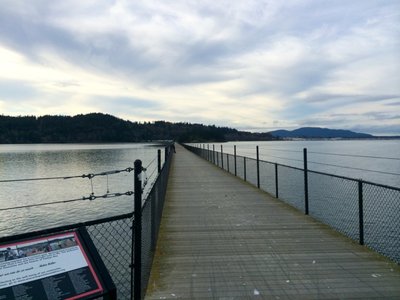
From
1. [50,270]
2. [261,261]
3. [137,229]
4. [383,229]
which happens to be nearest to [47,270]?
[50,270]

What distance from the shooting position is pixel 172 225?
857cm

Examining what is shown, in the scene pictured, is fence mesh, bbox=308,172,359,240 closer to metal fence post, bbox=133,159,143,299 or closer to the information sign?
metal fence post, bbox=133,159,143,299

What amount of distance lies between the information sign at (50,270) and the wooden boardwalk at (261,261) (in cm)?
177

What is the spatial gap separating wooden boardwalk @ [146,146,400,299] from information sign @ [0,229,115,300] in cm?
177

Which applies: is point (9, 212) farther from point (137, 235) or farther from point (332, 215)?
point (137, 235)

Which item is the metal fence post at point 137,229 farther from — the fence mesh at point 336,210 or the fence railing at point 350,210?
the fence mesh at point 336,210

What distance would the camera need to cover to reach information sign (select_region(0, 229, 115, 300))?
2844 mm

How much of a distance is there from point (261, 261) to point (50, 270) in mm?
3741

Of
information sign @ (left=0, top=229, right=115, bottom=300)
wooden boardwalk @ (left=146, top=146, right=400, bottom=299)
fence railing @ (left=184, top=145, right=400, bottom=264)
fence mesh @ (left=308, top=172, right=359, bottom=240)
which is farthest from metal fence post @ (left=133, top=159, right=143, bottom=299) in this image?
fence mesh @ (left=308, top=172, right=359, bottom=240)

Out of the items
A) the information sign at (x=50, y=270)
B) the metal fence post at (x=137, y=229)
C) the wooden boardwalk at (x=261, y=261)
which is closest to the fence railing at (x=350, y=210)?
the wooden boardwalk at (x=261, y=261)

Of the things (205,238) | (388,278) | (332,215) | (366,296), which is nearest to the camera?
(366,296)

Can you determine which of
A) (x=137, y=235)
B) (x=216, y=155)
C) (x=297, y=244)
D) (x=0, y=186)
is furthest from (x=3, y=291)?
(x=0, y=186)

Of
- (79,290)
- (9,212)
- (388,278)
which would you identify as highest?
(79,290)

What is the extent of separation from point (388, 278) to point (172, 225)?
470cm
